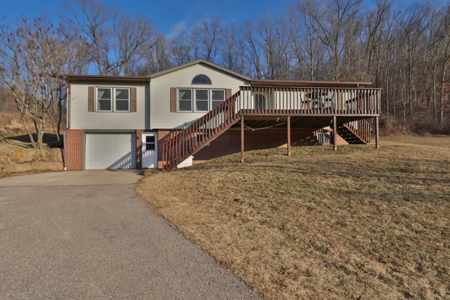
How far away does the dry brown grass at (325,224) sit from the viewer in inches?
103

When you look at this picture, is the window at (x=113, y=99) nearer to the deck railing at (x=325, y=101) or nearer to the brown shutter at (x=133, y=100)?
the brown shutter at (x=133, y=100)

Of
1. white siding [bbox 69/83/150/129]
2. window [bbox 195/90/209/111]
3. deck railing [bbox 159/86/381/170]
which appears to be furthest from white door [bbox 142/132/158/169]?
window [bbox 195/90/209/111]

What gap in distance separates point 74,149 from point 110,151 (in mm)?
1644

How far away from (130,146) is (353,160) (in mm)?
10578

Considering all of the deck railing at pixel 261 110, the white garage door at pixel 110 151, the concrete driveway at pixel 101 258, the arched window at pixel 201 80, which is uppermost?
the arched window at pixel 201 80

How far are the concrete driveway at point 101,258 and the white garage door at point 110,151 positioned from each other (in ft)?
26.4

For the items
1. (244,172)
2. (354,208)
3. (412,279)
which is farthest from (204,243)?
(244,172)

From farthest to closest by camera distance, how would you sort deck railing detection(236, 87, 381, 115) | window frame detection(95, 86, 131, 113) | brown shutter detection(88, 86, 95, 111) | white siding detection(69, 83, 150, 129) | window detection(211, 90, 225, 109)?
window detection(211, 90, 225, 109)
window frame detection(95, 86, 131, 113)
brown shutter detection(88, 86, 95, 111)
white siding detection(69, 83, 150, 129)
deck railing detection(236, 87, 381, 115)

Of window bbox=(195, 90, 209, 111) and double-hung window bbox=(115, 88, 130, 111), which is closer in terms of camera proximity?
double-hung window bbox=(115, 88, 130, 111)

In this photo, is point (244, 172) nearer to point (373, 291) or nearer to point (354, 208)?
point (354, 208)

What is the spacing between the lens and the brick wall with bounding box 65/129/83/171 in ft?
42.8

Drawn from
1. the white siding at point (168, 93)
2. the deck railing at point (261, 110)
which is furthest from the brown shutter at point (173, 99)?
the deck railing at point (261, 110)

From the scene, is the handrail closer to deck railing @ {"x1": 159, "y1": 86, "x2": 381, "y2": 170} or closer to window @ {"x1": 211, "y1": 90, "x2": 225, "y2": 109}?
deck railing @ {"x1": 159, "y1": 86, "x2": 381, "y2": 170}

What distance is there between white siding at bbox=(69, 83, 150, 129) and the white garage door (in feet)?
1.91
